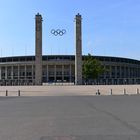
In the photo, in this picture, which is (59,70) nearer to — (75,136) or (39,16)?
(39,16)

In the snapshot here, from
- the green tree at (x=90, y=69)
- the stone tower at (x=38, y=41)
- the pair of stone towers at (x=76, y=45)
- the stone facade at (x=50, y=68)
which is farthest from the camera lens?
the stone facade at (x=50, y=68)

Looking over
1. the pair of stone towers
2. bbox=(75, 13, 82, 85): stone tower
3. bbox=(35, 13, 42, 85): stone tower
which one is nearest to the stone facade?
bbox=(75, 13, 82, 85): stone tower

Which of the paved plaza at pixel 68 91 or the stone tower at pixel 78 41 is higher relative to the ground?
the stone tower at pixel 78 41

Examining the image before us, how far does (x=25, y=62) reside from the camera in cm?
16862

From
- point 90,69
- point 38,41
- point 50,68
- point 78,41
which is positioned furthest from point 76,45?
point 50,68

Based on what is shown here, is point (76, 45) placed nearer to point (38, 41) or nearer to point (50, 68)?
point (38, 41)

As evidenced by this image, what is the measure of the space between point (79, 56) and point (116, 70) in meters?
59.6

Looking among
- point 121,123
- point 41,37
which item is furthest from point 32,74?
point 121,123

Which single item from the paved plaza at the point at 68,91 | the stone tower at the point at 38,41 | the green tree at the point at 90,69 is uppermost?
the stone tower at the point at 38,41

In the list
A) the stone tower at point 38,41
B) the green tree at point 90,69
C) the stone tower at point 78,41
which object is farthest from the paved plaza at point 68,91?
the green tree at point 90,69

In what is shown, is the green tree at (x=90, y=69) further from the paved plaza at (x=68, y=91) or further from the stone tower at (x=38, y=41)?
the paved plaza at (x=68, y=91)

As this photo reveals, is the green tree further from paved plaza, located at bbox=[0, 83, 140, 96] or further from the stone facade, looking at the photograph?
paved plaza, located at bbox=[0, 83, 140, 96]

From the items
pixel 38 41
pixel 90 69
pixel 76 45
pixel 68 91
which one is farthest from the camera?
pixel 90 69

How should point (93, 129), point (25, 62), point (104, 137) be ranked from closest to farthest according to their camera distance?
1. point (104, 137)
2. point (93, 129)
3. point (25, 62)
